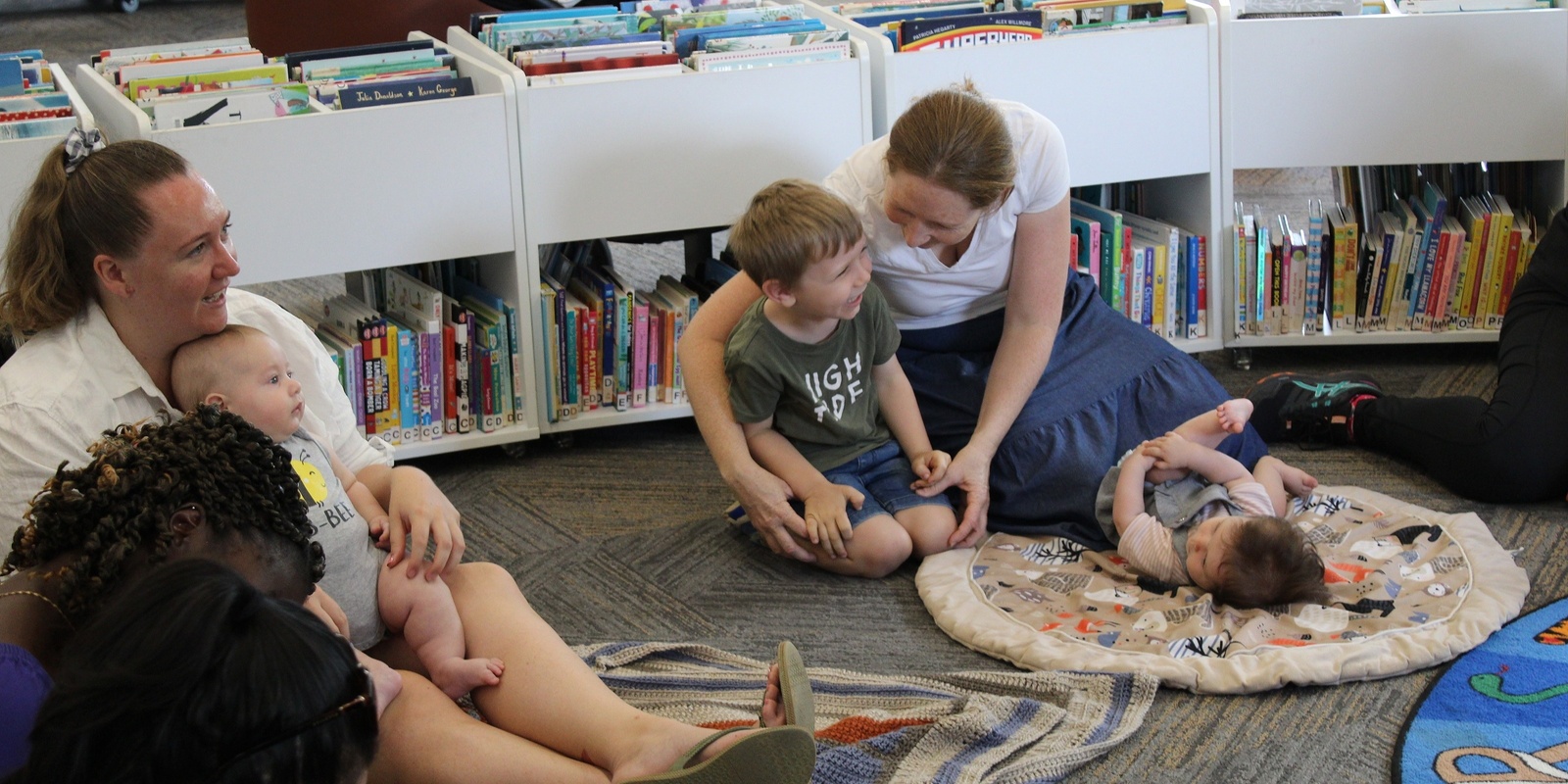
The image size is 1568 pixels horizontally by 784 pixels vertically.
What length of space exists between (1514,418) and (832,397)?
1.17m

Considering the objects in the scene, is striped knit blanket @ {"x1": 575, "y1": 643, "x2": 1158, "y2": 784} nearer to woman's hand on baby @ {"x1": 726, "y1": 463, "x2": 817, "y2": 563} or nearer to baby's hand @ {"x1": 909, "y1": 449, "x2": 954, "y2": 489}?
woman's hand on baby @ {"x1": 726, "y1": 463, "x2": 817, "y2": 563}

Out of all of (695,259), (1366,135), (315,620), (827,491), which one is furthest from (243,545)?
(1366,135)

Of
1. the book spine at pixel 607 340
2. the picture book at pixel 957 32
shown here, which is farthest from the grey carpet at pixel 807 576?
→ the picture book at pixel 957 32

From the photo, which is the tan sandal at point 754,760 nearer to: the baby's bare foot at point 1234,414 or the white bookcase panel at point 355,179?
the baby's bare foot at point 1234,414

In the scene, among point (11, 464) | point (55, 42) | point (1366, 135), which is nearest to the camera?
point (11, 464)

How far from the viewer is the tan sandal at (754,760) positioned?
1.40 m

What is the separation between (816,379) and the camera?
7.59 ft

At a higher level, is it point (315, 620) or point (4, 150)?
point (4, 150)

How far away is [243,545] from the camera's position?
1394 mm

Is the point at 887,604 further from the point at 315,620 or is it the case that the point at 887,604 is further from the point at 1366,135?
the point at 1366,135

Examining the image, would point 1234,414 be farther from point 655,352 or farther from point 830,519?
point 655,352

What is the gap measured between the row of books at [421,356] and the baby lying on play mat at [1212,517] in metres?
1.19

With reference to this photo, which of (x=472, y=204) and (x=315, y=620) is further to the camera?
(x=472, y=204)

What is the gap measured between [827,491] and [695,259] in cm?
101
